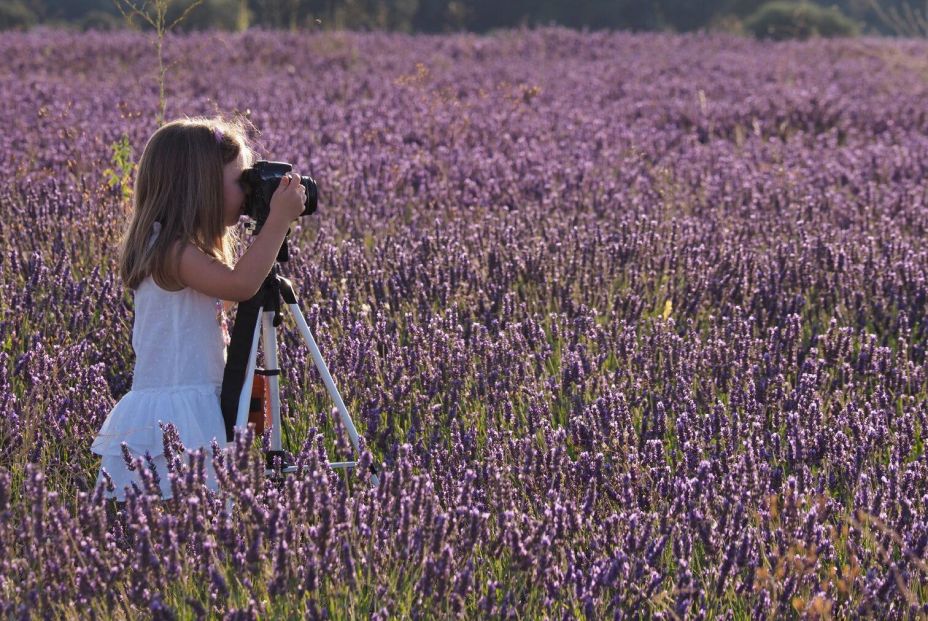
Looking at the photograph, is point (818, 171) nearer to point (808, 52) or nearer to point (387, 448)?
point (387, 448)

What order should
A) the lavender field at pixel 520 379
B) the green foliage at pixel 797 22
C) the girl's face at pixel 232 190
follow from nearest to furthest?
the lavender field at pixel 520 379
the girl's face at pixel 232 190
the green foliage at pixel 797 22

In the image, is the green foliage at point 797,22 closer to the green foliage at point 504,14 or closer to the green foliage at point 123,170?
the green foliage at point 504,14

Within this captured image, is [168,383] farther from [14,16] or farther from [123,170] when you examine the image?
[14,16]

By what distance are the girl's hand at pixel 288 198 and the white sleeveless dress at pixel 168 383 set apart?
0.41 meters

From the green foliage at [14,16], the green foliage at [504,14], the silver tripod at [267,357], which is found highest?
the green foliage at [504,14]

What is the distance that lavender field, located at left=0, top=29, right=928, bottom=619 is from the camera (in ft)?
7.91

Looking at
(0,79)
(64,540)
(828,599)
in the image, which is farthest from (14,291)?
(0,79)

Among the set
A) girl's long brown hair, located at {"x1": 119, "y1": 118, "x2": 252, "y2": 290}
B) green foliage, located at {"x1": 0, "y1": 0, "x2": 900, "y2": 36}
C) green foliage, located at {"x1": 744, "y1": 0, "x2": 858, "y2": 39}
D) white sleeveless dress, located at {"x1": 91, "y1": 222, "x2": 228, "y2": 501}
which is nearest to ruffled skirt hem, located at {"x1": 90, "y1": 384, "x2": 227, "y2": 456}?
white sleeveless dress, located at {"x1": 91, "y1": 222, "x2": 228, "y2": 501}

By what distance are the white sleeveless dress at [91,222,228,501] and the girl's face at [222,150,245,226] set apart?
0.68ft

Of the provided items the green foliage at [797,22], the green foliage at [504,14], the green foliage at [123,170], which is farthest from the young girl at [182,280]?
the green foliage at [797,22]

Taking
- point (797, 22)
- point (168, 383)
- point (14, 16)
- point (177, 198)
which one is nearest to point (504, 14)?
point (797, 22)

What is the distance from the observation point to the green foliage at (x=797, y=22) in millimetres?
21703

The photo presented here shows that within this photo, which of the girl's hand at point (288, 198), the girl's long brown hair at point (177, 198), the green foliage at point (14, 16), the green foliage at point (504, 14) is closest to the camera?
the girl's hand at point (288, 198)

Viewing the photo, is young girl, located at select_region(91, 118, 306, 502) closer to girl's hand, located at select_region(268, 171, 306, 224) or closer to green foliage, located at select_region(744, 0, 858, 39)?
girl's hand, located at select_region(268, 171, 306, 224)
